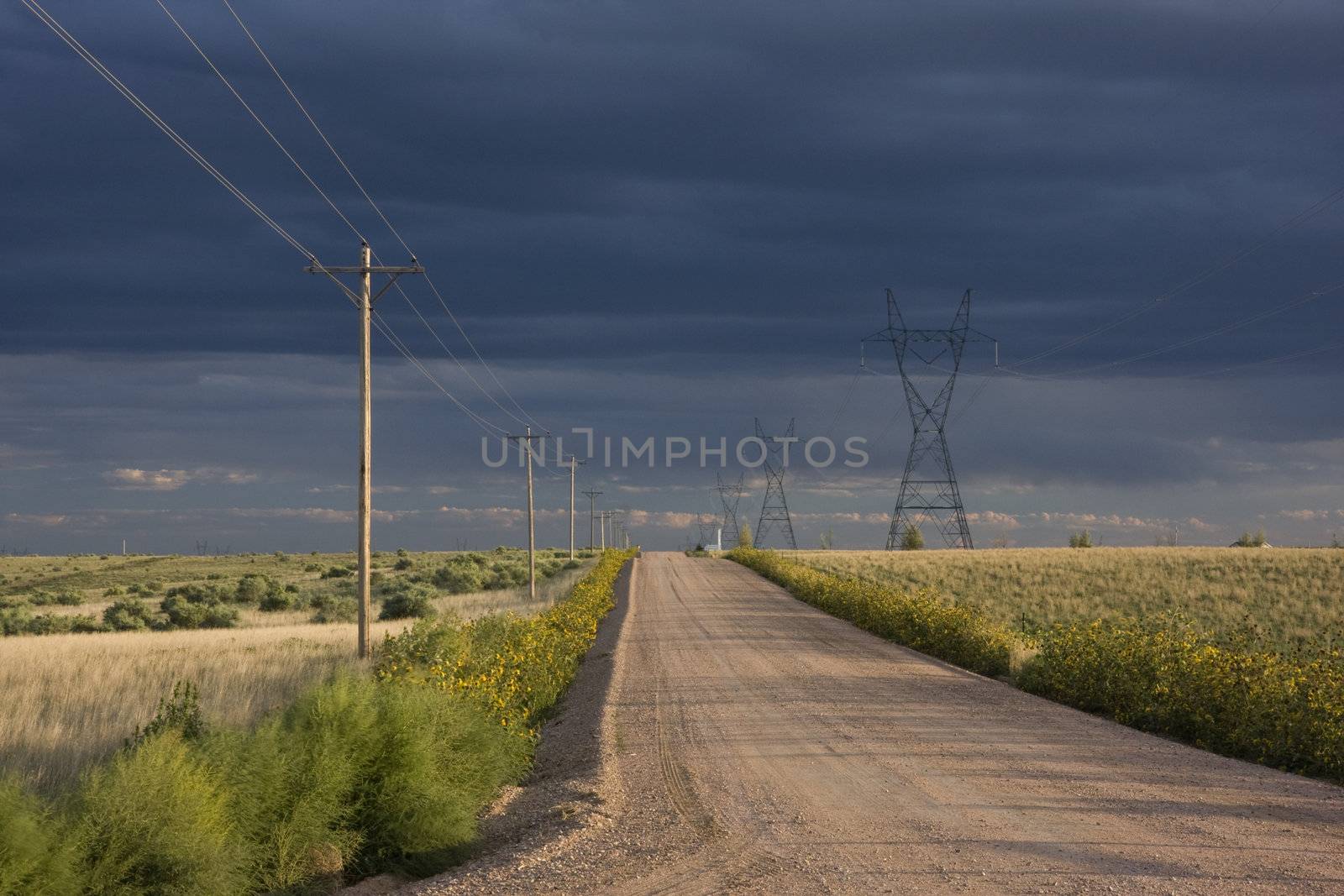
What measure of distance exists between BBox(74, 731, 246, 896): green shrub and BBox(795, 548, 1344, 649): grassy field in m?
18.7

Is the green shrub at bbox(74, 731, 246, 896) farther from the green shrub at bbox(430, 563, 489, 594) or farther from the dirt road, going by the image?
the green shrub at bbox(430, 563, 489, 594)

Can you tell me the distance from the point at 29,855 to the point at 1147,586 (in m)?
47.4

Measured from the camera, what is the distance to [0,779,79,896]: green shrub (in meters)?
5.86

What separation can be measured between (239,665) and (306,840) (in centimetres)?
1624

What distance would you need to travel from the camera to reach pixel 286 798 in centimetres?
793

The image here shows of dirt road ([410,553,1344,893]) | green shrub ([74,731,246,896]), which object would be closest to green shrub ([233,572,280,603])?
dirt road ([410,553,1344,893])

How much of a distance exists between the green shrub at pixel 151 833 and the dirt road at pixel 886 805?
1.45 meters

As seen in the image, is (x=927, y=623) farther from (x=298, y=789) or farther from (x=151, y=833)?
(x=151, y=833)

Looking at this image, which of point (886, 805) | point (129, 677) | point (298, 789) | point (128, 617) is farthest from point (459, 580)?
point (298, 789)

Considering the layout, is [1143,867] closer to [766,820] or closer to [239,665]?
[766,820]

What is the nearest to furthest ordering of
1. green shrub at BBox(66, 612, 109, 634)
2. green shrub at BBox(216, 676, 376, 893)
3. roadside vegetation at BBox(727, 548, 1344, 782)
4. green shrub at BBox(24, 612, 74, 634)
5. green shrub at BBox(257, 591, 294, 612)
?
green shrub at BBox(216, 676, 376, 893) < roadside vegetation at BBox(727, 548, 1344, 782) < green shrub at BBox(24, 612, 74, 634) < green shrub at BBox(66, 612, 109, 634) < green shrub at BBox(257, 591, 294, 612)

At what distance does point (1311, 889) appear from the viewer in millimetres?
6883

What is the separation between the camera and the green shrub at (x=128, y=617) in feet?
137

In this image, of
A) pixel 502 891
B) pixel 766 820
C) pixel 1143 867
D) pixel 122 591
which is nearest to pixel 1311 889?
pixel 1143 867
